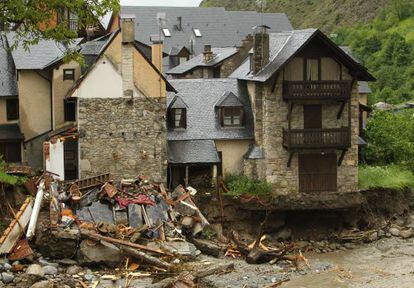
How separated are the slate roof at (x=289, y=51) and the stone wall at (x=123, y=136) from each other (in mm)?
5954

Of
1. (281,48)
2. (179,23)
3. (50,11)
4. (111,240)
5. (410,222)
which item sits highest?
(179,23)

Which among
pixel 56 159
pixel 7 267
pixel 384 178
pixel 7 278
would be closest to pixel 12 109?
pixel 56 159

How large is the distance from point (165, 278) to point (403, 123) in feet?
92.5

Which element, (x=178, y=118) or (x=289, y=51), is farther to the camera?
(x=178, y=118)

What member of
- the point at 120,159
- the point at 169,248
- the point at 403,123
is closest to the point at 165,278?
the point at 169,248

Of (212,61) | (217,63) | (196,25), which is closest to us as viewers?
(217,63)

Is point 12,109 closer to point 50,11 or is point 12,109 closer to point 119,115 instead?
point 119,115

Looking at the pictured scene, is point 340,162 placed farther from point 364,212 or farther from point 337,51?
point 337,51

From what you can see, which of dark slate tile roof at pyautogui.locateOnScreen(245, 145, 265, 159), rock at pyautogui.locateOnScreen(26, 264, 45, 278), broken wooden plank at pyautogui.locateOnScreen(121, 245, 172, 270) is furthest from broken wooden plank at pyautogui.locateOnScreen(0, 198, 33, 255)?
dark slate tile roof at pyautogui.locateOnScreen(245, 145, 265, 159)

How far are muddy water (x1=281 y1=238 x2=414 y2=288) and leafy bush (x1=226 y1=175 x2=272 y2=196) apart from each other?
4766mm

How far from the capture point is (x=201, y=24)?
85562mm

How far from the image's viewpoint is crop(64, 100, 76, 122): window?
42906 mm

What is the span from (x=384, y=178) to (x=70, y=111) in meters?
19.0

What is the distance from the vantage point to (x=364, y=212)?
149ft
